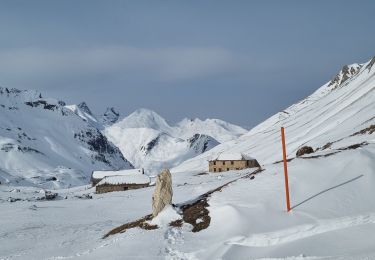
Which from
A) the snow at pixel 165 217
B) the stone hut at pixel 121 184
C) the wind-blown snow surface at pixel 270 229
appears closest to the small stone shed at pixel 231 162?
the stone hut at pixel 121 184

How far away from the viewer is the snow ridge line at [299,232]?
79.5 ft

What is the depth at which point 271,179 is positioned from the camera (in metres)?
34.7

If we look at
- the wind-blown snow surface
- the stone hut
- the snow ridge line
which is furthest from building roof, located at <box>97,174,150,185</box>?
the snow ridge line

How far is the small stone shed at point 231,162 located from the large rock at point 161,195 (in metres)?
87.3

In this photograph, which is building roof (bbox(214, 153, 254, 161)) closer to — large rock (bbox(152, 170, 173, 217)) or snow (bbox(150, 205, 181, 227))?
large rock (bbox(152, 170, 173, 217))

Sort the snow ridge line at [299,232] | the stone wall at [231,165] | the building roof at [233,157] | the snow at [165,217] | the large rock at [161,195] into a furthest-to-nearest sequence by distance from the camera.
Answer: the building roof at [233,157] < the stone wall at [231,165] < the large rock at [161,195] < the snow at [165,217] < the snow ridge line at [299,232]

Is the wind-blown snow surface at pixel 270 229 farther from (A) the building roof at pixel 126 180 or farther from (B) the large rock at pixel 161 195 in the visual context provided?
(A) the building roof at pixel 126 180

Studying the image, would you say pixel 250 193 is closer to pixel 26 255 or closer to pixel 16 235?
pixel 26 255

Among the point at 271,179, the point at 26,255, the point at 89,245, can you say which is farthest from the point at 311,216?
the point at 26,255

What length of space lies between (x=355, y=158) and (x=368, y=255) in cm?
1592

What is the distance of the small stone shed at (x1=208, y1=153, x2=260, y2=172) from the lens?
12200 centimetres

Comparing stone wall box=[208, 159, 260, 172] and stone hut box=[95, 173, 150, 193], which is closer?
stone hut box=[95, 173, 150, 193]

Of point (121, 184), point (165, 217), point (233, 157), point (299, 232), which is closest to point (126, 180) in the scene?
point (121, 184)

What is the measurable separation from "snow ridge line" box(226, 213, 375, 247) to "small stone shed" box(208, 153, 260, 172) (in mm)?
96525
